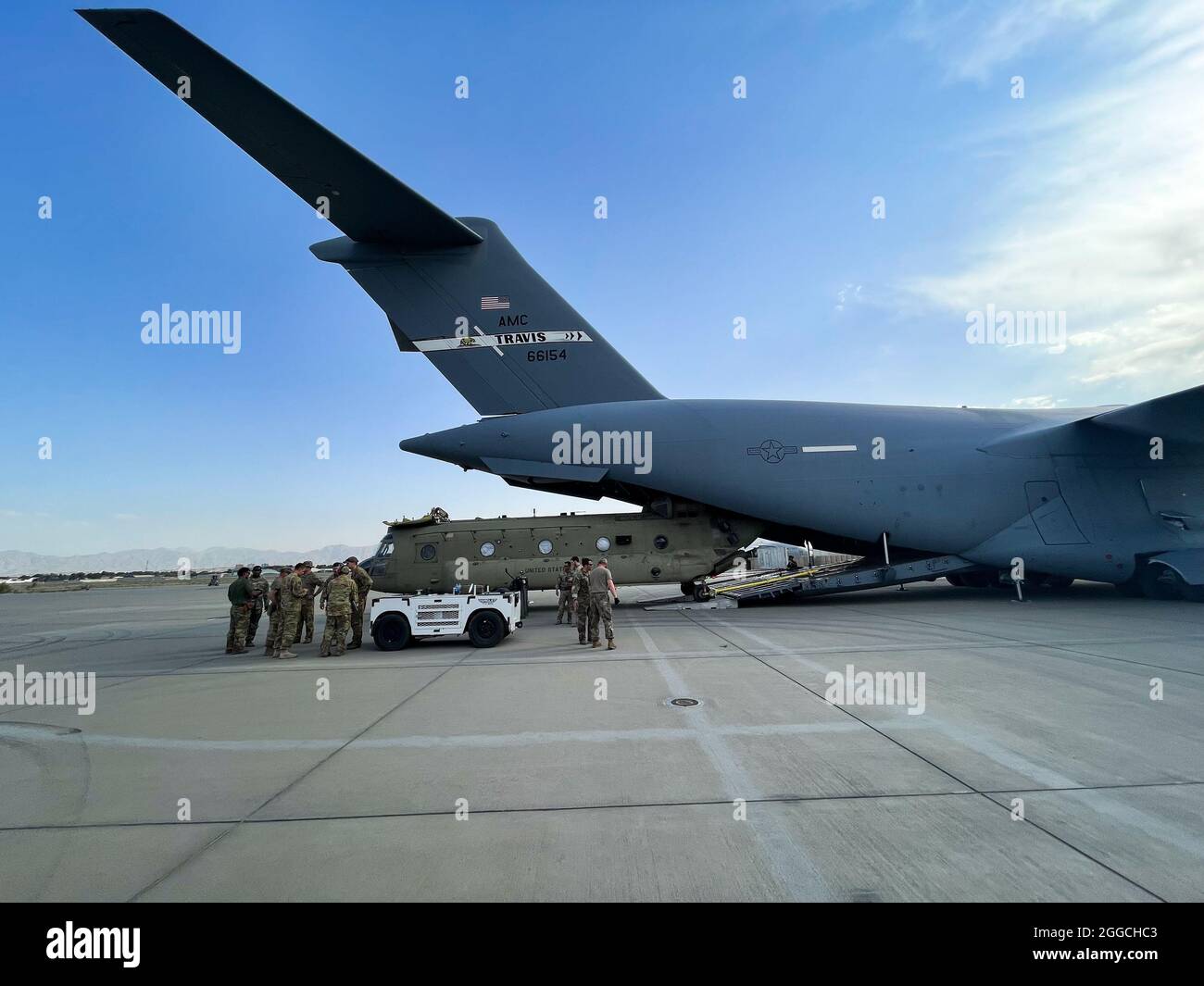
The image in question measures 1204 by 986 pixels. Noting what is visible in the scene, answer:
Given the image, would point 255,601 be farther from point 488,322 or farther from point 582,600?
point 488,322

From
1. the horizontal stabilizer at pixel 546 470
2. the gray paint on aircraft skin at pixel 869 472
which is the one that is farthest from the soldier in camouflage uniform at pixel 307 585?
the horizontal stabilizer at pixel 546 470

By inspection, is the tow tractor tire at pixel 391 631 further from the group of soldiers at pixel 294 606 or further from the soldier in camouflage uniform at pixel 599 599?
the soldier in camouflage uniform at pixel 599 599

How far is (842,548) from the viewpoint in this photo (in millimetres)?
16188

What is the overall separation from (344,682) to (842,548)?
1283 cm

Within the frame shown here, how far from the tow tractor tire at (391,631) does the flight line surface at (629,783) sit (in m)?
2.13

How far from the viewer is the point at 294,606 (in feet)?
35.7

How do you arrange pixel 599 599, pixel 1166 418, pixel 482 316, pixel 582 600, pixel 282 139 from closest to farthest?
pixel 599 599 < pixel 582 600 < pixel 282 139 < pixel 1166 418 < pixel 482 316

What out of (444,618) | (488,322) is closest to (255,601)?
(444,618)

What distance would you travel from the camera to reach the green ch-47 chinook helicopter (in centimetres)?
1541

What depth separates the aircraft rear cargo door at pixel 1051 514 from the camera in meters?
14.1

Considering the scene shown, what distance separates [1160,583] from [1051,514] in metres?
2.53

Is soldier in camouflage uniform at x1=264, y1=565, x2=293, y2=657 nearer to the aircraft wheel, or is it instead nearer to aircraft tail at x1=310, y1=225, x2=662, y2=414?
aircraft tail at x1=310, y1=225, x2=662, y2=414

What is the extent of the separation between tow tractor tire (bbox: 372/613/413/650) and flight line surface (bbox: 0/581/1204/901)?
2127mm

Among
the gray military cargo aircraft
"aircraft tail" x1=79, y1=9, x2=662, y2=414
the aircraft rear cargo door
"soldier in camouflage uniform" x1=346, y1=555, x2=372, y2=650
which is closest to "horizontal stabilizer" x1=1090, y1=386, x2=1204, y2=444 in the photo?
the gray military cargo aircraft
